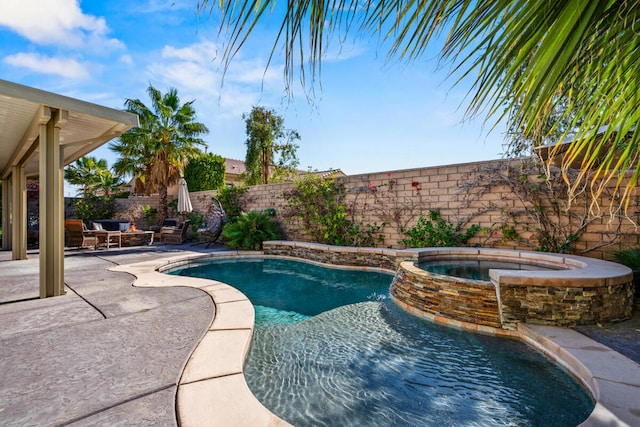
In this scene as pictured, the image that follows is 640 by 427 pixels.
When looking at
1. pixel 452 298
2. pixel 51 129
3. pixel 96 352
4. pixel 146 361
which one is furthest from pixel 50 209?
pixel 452 298

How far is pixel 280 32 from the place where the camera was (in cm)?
78

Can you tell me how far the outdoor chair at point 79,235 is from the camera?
29.8 feet

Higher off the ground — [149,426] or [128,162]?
[128,162]

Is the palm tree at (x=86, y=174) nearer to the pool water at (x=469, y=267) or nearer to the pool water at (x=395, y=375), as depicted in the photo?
the pool water at (x=395, y=375)

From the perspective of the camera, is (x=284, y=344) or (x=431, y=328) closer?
(x=284, y=344)

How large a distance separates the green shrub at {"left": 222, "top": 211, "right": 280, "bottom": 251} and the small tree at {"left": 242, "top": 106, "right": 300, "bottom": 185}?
749 centimetres

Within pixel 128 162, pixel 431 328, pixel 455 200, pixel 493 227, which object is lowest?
pixel 431 328

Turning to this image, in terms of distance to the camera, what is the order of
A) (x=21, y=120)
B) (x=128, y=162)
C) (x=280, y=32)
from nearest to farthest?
(x=280, y=32) → (x=21, y=120) → (x=128, y=162)

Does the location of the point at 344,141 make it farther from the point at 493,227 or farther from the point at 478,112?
the point at 493,227

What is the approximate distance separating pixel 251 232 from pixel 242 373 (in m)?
7.64

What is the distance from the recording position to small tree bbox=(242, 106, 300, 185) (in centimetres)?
1680

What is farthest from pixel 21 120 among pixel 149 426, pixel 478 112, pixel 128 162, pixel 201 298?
pixel 128 162

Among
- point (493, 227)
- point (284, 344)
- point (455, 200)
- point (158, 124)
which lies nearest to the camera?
point (284, 344)

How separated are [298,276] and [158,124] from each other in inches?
408
